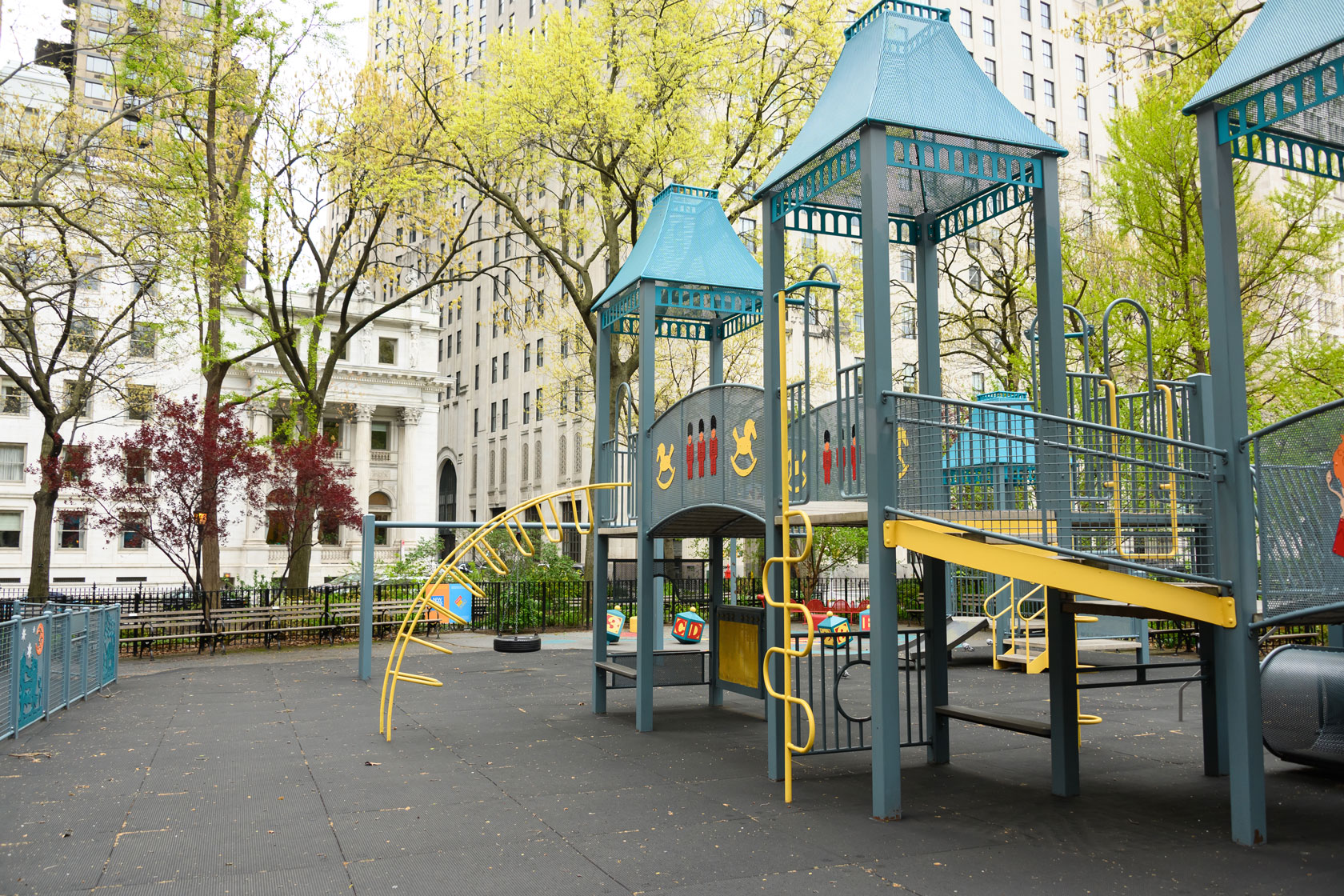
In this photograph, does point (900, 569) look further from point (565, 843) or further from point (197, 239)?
point (565, 843)

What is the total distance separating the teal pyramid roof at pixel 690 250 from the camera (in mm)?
13016

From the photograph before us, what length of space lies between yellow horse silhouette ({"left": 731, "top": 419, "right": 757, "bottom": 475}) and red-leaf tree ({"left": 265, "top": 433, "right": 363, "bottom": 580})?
17341mm

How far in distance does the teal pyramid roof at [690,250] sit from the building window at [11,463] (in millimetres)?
48317

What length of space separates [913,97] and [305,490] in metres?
20.9

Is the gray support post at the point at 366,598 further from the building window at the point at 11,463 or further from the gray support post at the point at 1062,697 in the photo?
the building window at the point at 11,463

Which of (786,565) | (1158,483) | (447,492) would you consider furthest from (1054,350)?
(447,492)

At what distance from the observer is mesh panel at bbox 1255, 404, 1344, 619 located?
6637 millimetres

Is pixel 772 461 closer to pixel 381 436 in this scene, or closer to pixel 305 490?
pixel 305 490

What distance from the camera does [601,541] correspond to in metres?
14.2

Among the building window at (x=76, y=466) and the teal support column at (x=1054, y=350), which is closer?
the teal support column at (x=1054, y=350)

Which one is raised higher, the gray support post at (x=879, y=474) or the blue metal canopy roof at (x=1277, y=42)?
the blue metal canopy roof at (x=1277, y=42)

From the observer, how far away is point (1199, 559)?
7.55m

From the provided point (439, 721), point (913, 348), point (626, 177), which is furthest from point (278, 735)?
point (913, 348)

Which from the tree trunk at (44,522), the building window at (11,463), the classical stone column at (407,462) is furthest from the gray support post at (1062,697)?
the classical stone column at (407,462)
